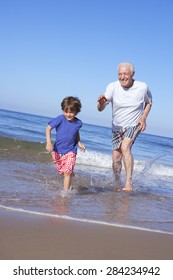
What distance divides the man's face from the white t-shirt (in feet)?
0.25

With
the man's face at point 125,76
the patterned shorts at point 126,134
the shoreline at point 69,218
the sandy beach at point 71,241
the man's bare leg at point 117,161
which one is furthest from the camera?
the man's bare leg at point 117,161

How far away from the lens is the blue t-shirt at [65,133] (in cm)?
518

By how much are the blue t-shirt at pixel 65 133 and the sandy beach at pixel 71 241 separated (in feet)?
5.64

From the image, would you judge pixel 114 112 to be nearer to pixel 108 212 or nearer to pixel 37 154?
pixel 108 212

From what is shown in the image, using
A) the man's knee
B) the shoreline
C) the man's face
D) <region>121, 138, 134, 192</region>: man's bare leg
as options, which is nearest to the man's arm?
<region>121, 138, 134, 192</region>: man's bare leg

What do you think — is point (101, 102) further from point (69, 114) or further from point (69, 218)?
point (69, 218)

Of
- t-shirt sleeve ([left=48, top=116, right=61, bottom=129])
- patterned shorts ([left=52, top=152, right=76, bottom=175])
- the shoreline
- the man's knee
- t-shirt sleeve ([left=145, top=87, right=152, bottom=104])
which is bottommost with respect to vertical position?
the man's knee

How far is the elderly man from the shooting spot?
18.6 feet

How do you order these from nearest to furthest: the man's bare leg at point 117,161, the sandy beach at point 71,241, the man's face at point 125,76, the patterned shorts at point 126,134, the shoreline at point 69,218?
1. the sandy beach at point 71,241
2. the shoreline at point 69,218
3. the man's face at point 125,76
4. the patterned shorts at point 126,134
5. the man's bare leg at point 117,161

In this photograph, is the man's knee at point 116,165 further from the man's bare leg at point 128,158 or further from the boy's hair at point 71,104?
the boy's hair at point 71,104

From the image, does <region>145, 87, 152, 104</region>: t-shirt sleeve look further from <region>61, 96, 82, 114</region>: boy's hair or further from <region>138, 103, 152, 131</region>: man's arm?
<region>61, 96, 82, 114</region>: boy's hair

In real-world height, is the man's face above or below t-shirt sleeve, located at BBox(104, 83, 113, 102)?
above

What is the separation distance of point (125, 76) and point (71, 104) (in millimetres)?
984

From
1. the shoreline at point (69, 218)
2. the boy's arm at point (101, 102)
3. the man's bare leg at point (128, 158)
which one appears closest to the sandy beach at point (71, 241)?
the shoreline at point (69, 218)
